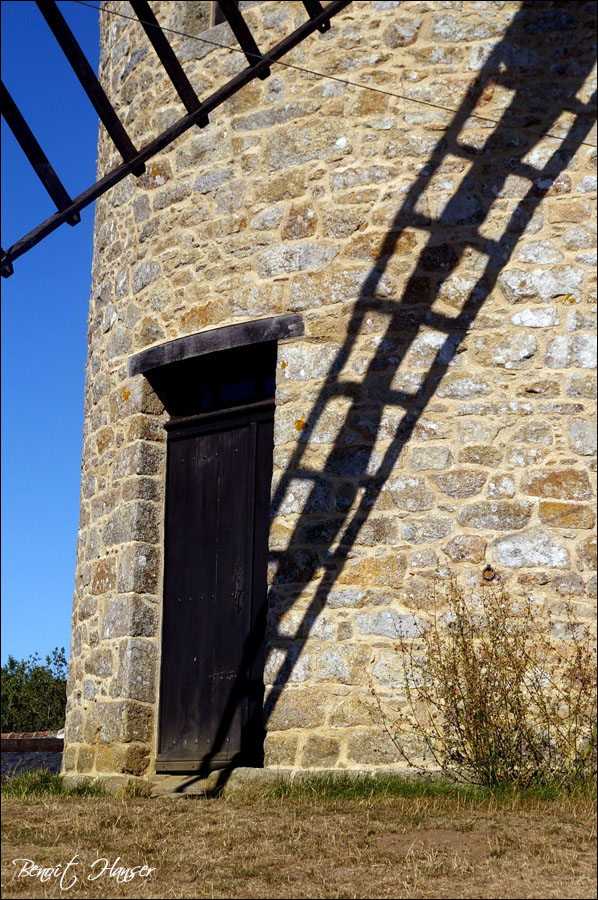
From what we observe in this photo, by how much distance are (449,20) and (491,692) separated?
13.8 ft

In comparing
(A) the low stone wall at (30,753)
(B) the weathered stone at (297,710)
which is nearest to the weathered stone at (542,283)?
(B) the weathered stone at (297,710)

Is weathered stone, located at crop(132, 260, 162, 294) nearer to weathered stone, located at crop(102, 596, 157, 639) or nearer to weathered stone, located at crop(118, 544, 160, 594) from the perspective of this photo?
weathered stone, located at crop(118, 544, 160, 594)

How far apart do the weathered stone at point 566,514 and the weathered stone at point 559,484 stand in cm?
5

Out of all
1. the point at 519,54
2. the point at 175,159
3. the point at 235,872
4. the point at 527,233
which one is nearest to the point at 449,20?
the point at 519,54

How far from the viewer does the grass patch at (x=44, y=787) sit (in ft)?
21.7

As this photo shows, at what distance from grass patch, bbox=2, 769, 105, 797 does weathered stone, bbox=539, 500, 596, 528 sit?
313 centimetres

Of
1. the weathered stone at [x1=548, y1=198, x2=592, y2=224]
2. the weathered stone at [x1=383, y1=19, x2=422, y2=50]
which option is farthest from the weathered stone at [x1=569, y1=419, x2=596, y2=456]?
the weathered stone at [x1=383, y1=19, x2=422, y2=50]

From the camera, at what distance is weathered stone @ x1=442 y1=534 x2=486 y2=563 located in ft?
21.0

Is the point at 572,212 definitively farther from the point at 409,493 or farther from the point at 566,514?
the point at 409,493

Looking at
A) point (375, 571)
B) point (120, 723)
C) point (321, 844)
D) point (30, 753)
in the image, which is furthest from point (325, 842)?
point (30, 753)

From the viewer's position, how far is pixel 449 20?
7.14 metres

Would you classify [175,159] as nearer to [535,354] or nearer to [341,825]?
[535,354]

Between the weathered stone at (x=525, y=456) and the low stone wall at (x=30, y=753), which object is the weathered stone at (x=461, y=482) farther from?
the low stone wall at (x=30, y=753)
